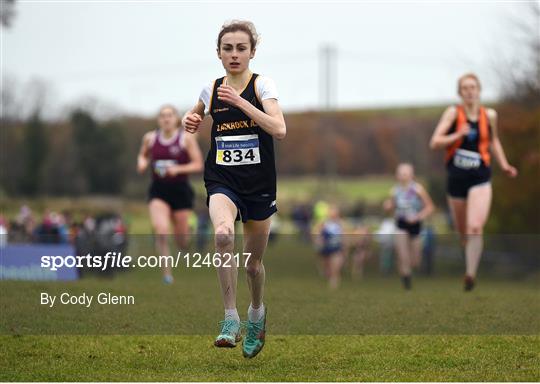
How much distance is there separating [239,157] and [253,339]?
1.55 meters

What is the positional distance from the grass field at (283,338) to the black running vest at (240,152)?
1.50 meters

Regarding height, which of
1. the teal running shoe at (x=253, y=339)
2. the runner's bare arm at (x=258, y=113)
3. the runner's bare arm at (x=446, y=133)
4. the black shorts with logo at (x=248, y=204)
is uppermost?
the runner's bare arm at (x=258, y=113)

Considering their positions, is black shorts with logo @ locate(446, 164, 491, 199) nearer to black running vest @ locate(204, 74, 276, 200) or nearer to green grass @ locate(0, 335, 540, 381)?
green grass @ locate(0, 335, 540, 381)

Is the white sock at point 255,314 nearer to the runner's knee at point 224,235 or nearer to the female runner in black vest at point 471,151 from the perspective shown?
the runner's knee at point 224,235

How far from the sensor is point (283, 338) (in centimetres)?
1071

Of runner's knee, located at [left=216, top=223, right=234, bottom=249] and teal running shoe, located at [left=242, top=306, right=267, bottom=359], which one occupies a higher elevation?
runner's knee, located at [left=216, top=223, right=234, bottom=249]

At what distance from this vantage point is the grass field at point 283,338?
9.10 metres

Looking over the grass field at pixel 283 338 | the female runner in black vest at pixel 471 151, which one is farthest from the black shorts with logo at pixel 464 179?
the grass field at pixel 283 338

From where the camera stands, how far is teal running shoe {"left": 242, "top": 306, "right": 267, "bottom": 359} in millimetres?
9562

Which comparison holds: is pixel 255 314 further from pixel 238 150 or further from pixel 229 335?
Result: pixel 238 150

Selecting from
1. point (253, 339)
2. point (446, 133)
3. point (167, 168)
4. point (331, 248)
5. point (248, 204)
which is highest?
point (446, 133)

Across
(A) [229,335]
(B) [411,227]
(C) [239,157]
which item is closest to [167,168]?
(B) [411,227]

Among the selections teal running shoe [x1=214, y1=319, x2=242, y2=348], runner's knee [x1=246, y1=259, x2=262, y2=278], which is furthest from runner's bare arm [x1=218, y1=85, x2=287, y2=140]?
teal running shoe [x1=214, y1=319, x2=242, y2=348]

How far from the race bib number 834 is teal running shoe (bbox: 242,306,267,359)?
4.58 feet
